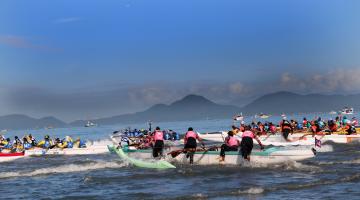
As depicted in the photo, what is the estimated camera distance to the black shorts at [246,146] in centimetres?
2194

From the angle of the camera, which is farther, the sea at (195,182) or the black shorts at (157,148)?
the black shorts at (157,148)

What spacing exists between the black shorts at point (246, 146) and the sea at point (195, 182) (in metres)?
0.65

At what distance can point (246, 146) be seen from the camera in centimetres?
2206

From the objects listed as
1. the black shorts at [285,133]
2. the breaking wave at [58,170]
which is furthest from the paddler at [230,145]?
the black shorts at [285,133]

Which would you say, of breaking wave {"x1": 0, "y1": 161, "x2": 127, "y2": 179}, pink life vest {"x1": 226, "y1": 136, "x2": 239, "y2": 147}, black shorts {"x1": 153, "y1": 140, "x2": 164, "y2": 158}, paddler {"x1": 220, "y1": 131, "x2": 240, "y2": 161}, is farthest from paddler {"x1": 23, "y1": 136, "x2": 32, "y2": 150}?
pink life vest {"x1": 226, "y1": 136, "x2": 239, "y2": 147}

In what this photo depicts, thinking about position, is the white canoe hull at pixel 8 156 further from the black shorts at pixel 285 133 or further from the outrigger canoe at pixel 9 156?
the black shorts at pixel 285 133

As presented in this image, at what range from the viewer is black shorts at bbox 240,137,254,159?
72.0ft

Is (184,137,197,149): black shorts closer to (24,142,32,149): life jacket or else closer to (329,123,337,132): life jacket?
(329,123,337,132): life jacket

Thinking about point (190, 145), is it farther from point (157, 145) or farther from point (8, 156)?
point (8, 156)

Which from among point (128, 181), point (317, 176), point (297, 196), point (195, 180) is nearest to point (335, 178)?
point (317, 176)

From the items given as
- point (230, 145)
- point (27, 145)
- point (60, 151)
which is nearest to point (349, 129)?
point (230, 145)

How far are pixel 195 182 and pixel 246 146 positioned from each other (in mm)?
4009

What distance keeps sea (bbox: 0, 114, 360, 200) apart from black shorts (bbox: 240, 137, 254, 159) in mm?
650

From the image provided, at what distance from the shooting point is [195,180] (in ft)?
64.2
